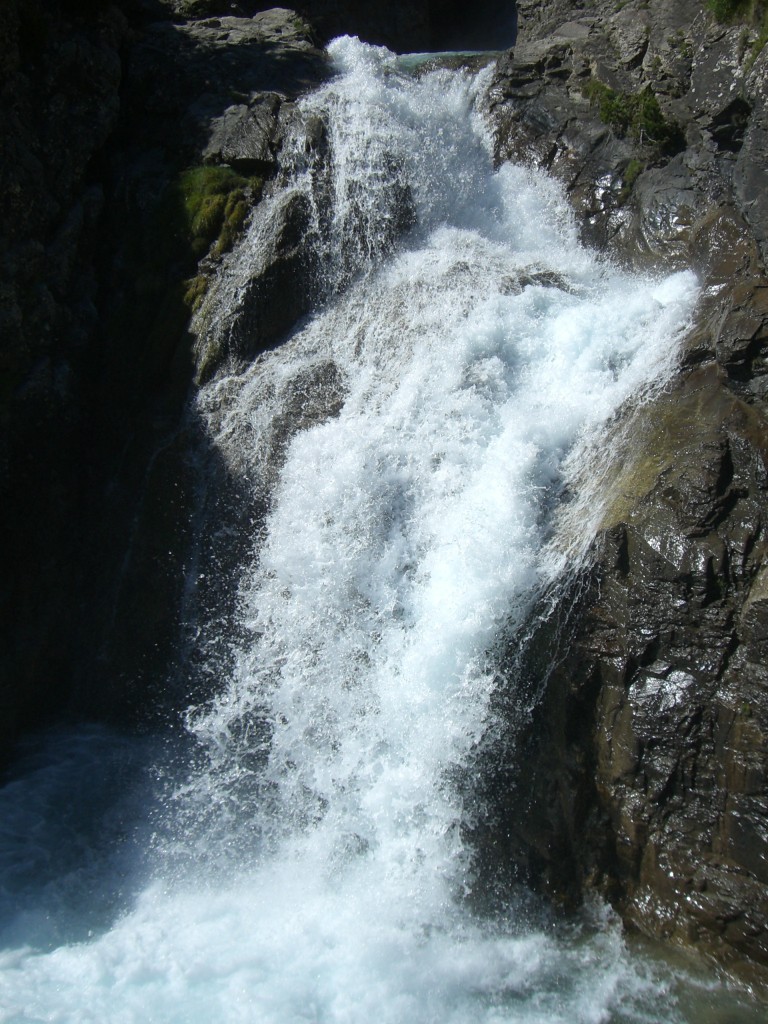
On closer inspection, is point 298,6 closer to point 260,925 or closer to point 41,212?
point 41,212

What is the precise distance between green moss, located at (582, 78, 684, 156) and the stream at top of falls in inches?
65.0

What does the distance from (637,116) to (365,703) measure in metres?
7.59

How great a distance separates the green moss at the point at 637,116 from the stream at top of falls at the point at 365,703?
1.65 meters

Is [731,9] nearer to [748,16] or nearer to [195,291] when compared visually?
[748,16]

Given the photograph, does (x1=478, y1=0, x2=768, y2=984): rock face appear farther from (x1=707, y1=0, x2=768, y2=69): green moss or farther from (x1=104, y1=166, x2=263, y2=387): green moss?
(x1=104, y1=166, x2=263, y2=387): green moss

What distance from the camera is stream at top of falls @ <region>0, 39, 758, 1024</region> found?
5648mm

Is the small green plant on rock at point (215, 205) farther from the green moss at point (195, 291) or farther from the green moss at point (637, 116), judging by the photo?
the green moss at point (637, 116)

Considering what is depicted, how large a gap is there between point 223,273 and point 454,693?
220 inches

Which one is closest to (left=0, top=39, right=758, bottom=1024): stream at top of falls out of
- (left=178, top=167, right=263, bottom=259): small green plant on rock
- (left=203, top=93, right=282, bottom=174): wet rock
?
(left=178, top=167, right=263, bottom=259): small green plant on rock

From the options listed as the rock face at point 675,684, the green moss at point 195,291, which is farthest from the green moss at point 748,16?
the green moss at point 195,291

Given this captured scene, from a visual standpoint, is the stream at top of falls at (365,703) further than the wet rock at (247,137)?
No

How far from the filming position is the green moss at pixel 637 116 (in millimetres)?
9336

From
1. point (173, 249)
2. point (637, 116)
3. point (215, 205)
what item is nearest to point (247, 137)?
point (215, 205)

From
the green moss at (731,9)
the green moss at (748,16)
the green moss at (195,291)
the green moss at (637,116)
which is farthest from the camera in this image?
the green moss at (637,116)
